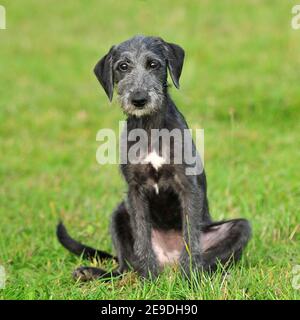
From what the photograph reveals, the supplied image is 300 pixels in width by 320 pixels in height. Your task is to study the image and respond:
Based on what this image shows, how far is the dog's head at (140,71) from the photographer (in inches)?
208

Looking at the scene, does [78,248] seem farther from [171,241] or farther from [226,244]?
[226,244]

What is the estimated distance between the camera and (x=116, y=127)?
35.9 feet

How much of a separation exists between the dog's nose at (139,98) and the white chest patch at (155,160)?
0.47 m

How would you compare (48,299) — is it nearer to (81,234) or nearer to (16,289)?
(16,289)

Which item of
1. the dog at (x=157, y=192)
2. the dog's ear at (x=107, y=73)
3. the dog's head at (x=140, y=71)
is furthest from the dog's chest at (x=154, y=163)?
the dog's ear at (x=107, y=73)

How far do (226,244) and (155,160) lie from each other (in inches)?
37.9

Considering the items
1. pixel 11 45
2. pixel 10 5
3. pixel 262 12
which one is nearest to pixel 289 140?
pixel 262 12

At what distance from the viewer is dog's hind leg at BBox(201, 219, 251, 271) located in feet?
18.8

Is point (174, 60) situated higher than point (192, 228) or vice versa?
point (174, 60)

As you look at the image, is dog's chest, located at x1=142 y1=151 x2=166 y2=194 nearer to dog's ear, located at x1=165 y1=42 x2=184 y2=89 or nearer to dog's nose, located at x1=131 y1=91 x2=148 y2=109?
dog's nose, located at x1=131 y1=91 x2=148 y2=109

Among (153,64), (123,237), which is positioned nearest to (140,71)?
(153,64)

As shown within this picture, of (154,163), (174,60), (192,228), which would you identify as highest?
(174,60)

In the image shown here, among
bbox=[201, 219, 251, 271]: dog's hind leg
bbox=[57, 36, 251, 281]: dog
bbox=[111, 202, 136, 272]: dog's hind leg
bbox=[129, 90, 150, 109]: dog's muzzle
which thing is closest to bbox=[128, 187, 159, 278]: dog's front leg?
bbox=[57, 36, 251, 281]: dog

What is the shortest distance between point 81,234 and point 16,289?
72.8 inches
